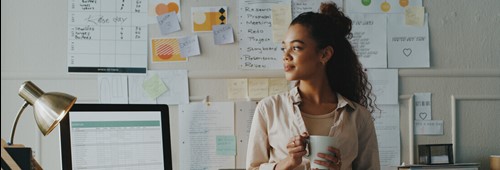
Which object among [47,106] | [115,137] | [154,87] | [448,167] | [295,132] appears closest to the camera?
[47,106]

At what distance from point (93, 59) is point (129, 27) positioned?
0.19 meters

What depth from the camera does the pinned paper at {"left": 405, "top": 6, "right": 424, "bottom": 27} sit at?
7.98ft

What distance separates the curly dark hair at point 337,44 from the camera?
1899 mm

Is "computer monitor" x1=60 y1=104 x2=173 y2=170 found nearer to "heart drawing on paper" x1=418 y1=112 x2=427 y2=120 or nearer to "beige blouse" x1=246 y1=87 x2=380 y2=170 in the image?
"beige blouse" x1=246 y1=87 x2=380 y2=170

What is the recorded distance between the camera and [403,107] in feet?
8.01

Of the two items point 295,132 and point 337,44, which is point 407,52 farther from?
point 295,132

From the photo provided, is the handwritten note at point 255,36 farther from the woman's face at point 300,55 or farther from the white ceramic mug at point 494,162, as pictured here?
the white ceramic mug at point 494,162

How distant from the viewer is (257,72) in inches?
94.5

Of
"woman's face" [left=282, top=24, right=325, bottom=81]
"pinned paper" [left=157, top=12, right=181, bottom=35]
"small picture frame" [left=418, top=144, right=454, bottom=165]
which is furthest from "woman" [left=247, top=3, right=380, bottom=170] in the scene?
"pinned paper" [left=157, top=12, right=181, bottom=35]

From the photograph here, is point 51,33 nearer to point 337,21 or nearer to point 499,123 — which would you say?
point 337,21

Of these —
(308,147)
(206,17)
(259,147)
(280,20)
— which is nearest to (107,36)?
(206,17)

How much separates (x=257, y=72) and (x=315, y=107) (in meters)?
0.52

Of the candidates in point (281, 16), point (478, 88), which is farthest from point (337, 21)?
point (478, 88)

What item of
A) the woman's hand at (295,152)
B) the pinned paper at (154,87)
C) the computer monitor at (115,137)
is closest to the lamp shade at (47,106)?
the computer monitor at (115,137)
